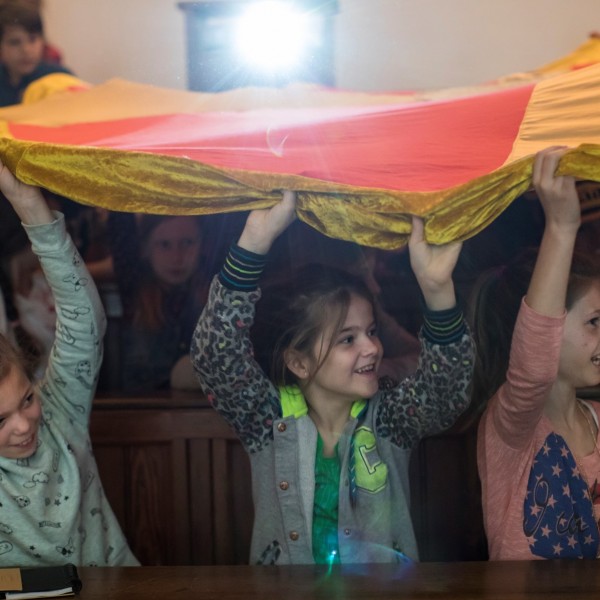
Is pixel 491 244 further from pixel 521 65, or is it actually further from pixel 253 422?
pixel 253 422

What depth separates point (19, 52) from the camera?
4.17 ft

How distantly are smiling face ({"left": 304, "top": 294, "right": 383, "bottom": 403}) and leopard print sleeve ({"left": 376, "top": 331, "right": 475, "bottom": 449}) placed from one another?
0.04 metres

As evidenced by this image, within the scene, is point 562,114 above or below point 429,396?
above

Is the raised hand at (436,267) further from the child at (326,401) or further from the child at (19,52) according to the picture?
the child at (19,52)

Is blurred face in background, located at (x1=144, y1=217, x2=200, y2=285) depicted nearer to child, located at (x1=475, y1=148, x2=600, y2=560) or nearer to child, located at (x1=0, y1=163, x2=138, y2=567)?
child, located at (x1=0, y1=163, x2=138, y2=567)

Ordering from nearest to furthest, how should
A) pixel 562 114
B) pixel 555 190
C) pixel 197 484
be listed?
pixel 555 190
pixel 562 114
pixel 197 484

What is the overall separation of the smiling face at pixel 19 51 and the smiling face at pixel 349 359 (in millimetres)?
527

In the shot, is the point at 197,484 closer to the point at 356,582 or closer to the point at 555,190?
the point at 356,582

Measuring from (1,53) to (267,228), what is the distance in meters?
0.48

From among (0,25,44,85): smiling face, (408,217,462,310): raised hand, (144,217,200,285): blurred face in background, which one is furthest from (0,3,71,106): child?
(408,217,462,310): raised hand

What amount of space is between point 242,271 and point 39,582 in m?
0.41

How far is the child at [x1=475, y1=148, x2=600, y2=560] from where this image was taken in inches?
42.5

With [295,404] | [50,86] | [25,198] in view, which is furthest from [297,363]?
[50,86]

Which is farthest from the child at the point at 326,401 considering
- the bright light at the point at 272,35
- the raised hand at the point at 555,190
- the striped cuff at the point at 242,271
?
the bright light at the point at 272,35
